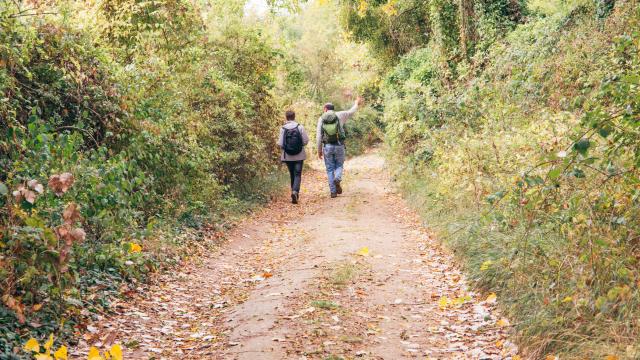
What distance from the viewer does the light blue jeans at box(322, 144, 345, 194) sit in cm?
1427

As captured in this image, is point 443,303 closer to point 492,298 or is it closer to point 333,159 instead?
point 492,298

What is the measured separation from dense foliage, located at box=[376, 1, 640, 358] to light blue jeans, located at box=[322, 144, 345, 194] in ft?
5.22

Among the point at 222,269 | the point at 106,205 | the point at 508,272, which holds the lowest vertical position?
the point at 222,269

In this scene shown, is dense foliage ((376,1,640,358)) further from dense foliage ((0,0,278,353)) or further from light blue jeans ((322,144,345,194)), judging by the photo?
dense foliage ((0,0,278,353))

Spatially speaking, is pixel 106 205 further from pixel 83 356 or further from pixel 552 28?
pixel 552 28

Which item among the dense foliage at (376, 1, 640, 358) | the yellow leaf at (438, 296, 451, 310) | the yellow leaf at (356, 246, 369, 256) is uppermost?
Result: the dense foliage at (376, 1, 640, 358)

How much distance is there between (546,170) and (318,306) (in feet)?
10.2

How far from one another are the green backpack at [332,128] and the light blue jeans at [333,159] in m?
0.15

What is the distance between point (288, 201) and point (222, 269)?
20.3ft

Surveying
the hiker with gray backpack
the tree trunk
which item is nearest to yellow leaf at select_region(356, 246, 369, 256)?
the hiker with gray backpack

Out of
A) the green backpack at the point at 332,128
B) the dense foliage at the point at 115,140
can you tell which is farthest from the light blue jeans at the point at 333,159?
the dense foliage at the point at 115,140

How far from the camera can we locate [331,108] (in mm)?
14422

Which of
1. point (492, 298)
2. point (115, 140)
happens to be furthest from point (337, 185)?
point (492, 298)

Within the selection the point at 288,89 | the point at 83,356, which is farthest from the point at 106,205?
the point at 288,89
